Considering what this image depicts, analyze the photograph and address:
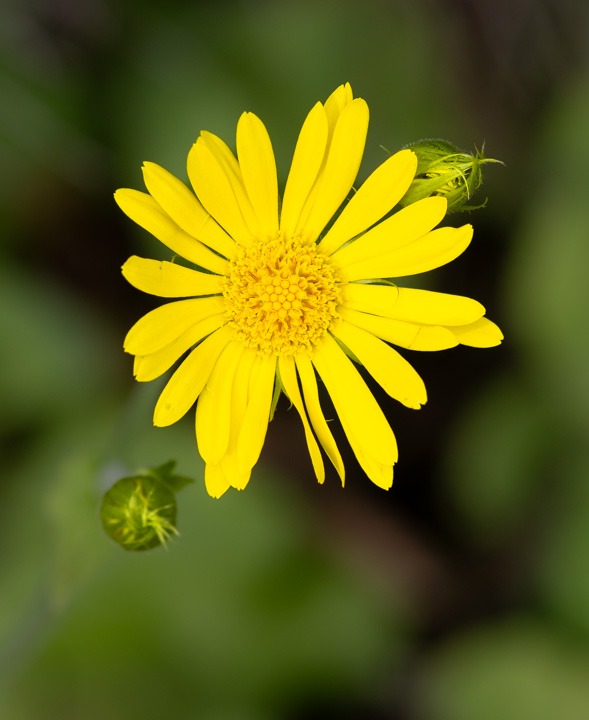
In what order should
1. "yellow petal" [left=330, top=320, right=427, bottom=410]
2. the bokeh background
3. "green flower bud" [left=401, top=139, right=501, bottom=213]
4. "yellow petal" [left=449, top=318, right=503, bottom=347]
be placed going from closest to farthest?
"green flower bud" [left=401, top=139, right=501, bottom=213] < "yellow petal" [left=449, top=318, right=503, bottom=347] < "yellow petal" [left=330, top=320, right=427, bottom=410] < the bokeh background

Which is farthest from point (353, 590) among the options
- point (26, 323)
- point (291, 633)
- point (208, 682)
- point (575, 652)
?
point (26, 323)

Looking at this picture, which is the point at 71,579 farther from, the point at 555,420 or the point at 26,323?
the point at 555,420

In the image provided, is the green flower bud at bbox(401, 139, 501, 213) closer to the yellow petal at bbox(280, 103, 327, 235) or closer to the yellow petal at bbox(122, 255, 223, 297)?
the yellow petal at bbox(280, 103, 327, 235)

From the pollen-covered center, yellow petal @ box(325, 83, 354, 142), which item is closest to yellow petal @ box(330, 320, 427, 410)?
the pollen-covered center

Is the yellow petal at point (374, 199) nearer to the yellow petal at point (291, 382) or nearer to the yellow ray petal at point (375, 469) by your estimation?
the yellow petal at point (291, 382)

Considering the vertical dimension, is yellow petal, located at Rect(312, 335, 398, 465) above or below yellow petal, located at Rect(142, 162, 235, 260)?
below

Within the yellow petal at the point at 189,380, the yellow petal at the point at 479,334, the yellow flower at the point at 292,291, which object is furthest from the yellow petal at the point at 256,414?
the yellow petal at the point at 479,334

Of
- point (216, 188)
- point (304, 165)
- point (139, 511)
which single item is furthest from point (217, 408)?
point (304, 165)
